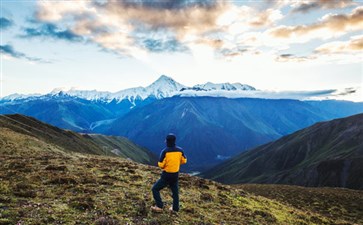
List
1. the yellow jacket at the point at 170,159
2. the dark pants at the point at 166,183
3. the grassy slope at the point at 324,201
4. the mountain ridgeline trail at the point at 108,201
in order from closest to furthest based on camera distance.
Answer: the mountain ridgeline trail at the point at 108,201
the yellow jacket at the point at 170,159
the dark pants at the point at 166,183
the grassy slope at the point at 324,201

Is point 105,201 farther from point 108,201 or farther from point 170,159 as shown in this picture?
point 170,159

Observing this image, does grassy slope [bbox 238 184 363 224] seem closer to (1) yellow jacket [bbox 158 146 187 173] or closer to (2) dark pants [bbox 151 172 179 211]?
(2) dark pants [bbox 151 172 179 211]

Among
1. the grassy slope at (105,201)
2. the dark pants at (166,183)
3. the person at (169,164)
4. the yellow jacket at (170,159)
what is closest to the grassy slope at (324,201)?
the grassy slope at (105,201)

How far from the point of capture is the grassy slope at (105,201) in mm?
16094

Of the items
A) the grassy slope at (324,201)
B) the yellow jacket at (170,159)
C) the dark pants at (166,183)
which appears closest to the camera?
the yellow jacket at (170,159)

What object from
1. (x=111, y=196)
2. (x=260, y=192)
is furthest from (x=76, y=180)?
(x=260, y=192)

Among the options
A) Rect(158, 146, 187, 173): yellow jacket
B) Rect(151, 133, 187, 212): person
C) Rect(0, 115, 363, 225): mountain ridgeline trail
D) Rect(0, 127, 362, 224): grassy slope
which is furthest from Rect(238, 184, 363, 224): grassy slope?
Rect(158, 146, 187, 173): yellow jacket

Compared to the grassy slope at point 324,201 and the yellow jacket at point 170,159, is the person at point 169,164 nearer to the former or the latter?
the yellow jacket at point 170,159

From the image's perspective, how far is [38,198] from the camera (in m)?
18.6

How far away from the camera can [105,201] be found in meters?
19.6

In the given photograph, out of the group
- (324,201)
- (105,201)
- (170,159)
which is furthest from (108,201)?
(324,201)

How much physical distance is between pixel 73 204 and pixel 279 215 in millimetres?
16675

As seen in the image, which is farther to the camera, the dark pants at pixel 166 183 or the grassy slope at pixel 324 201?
the grassy slope at pixel 324 201

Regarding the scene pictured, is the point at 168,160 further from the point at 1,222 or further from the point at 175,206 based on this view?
the point at 1,222
